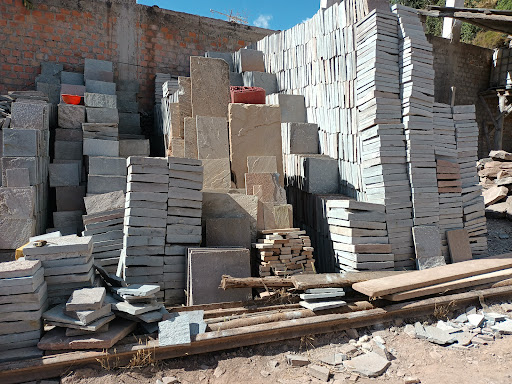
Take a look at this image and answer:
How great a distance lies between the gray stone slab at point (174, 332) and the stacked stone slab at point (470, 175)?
5310 millimetres

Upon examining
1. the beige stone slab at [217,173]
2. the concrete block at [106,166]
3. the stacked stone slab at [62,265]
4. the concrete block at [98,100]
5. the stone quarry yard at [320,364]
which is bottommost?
the stone quarry yard at [320,364]

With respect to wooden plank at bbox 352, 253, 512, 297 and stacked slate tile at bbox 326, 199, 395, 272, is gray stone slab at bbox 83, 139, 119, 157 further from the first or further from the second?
wooden plank at bbox 352, 253, 512, 297

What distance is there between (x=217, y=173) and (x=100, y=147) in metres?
2.59

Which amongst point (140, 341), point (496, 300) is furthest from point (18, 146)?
point (496, 300)

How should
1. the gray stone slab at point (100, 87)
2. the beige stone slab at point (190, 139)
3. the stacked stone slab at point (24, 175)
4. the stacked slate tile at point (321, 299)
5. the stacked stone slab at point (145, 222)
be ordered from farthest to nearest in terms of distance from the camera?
the gray stone slab at point (100, 87) < the beige stone slab at point (190, 139) < the stacked stone slab at point (24, 175) < the stacked stone slab at point (145, 222) < the stacked slate tile at point (321, 299)

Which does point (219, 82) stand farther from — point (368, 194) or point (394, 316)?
point (394, 316)

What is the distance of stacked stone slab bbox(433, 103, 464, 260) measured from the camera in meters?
6.23

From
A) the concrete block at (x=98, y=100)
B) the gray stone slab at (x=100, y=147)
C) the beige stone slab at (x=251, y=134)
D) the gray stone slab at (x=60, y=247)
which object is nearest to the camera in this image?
the gray stone slab at (x=60, y=247)

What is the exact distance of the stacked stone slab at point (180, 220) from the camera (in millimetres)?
4949

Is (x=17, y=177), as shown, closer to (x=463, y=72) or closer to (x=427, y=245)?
(x=427, y=245)

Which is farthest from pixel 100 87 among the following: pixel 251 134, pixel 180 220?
pixel 180 220

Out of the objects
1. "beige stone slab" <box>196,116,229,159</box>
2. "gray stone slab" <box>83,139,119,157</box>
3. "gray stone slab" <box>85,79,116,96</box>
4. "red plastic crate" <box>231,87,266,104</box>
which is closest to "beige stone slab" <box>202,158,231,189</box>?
"beige stone slab" <box>196,116,229,159</box>

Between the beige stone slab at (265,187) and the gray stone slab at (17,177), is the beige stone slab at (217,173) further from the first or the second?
the gray stone slab at (17,177)

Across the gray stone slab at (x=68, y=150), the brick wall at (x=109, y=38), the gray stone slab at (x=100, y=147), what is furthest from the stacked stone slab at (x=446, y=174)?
the brick wall at (x=109, y=38)
